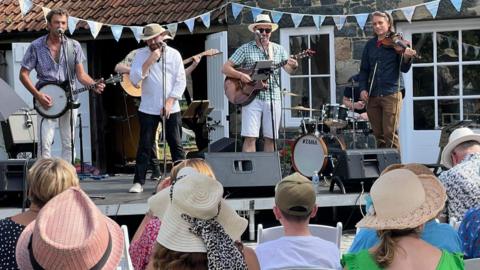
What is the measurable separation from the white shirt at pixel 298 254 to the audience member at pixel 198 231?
1.75 ft

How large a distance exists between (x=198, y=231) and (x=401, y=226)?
0.69 meters

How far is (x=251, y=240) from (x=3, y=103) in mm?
2314

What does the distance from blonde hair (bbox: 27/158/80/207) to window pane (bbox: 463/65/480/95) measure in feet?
23.3

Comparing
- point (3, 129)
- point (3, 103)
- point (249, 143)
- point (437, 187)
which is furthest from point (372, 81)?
point (3, 129)

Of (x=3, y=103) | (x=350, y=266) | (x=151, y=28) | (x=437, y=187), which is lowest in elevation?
(x=350, y=266)

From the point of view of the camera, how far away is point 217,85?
10.7 metres

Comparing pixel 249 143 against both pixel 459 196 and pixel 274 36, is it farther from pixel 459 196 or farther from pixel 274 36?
pixel 459 196

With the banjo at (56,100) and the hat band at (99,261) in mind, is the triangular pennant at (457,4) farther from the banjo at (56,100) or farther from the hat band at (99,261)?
the hat band at (99,261)

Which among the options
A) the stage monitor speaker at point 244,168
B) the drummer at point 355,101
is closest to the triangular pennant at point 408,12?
the drummer at point 355,101

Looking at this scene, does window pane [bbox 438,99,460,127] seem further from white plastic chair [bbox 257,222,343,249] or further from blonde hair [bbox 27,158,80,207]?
blonde hair [bbox 27,158,80,207]

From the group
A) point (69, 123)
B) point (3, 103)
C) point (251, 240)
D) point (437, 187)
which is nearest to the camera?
point (437, 187)

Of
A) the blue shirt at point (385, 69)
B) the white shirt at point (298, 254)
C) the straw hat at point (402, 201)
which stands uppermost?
the blue shirt at point (385, 69)

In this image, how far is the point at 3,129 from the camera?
34.3 ft

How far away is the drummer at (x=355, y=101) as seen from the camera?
348 inches
